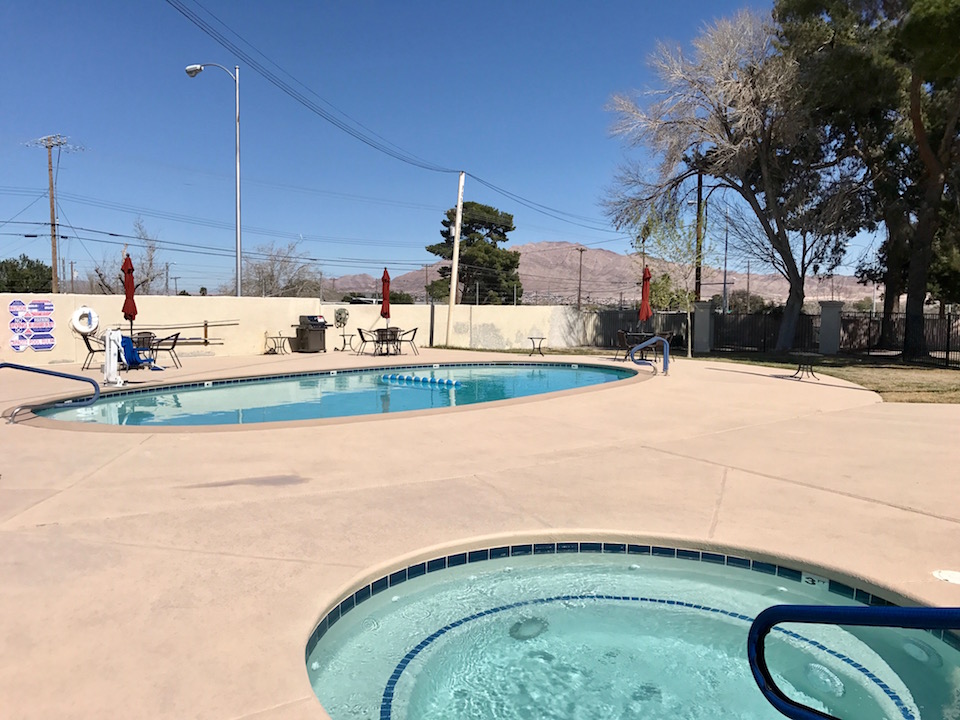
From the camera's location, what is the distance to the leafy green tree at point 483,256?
56.7m

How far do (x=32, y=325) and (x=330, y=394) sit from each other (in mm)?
8129

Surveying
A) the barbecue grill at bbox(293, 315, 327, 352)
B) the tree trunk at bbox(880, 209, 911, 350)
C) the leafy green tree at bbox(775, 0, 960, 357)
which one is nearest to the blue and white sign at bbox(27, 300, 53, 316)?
the barbecue grill at bbox(293, 315, 327, 352)

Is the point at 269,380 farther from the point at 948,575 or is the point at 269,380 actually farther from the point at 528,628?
the point at 948,575

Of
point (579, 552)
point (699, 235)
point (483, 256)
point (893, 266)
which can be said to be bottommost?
point (579, 552)

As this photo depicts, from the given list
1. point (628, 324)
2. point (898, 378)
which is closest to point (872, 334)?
point (628, 324)

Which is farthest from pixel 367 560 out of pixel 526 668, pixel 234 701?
pixel 234 701

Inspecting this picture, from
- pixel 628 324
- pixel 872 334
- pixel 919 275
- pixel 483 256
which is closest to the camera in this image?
pixel 919 275

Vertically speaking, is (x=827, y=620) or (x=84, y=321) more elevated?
(x=84, y=321)

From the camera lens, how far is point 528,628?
3396 mm

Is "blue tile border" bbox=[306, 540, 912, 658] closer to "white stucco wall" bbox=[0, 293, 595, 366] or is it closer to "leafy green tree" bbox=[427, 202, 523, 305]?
"white stucco wall" bbox=[0, 293, 595, 366]

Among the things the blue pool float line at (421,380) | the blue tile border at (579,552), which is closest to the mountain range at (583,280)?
the blue pool float line at (421,380)

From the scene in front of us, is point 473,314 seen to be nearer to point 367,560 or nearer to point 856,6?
point 856,6

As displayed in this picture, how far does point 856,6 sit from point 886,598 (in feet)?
73.0

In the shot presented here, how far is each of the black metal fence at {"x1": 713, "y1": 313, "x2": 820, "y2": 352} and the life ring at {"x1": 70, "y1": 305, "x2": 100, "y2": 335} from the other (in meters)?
22.0
